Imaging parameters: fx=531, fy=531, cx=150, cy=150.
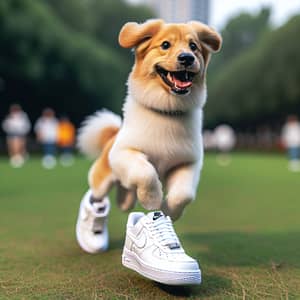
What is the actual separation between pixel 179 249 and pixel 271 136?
49.0 meters

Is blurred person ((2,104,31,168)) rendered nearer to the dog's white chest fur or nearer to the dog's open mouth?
the dog's white chest fur

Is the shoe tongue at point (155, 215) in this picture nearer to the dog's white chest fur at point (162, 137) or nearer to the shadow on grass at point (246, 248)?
the dog's white chest fur at point (162, 137)

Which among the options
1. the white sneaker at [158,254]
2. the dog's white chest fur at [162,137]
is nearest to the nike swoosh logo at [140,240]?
the white sneaker at [158,254]

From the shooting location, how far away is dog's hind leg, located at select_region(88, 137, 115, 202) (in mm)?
3865

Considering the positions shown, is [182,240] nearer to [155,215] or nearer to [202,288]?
[155,215]

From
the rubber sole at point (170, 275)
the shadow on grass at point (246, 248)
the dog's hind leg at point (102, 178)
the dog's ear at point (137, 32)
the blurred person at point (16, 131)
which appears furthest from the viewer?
the blurred person at point (16, 131)

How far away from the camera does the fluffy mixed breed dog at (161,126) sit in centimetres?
310

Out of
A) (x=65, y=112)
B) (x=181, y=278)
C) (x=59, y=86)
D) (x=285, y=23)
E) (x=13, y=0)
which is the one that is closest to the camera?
(x=181, y=278)

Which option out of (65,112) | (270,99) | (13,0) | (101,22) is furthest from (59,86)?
(270,99)

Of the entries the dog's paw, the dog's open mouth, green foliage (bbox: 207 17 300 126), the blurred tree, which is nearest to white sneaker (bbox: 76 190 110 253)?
the dog's paw

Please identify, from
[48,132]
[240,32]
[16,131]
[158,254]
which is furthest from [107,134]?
[240,32]

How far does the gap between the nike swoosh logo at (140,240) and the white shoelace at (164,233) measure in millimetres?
68

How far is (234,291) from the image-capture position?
287 cm

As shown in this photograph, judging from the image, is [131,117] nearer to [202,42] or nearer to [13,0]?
[202,42]
